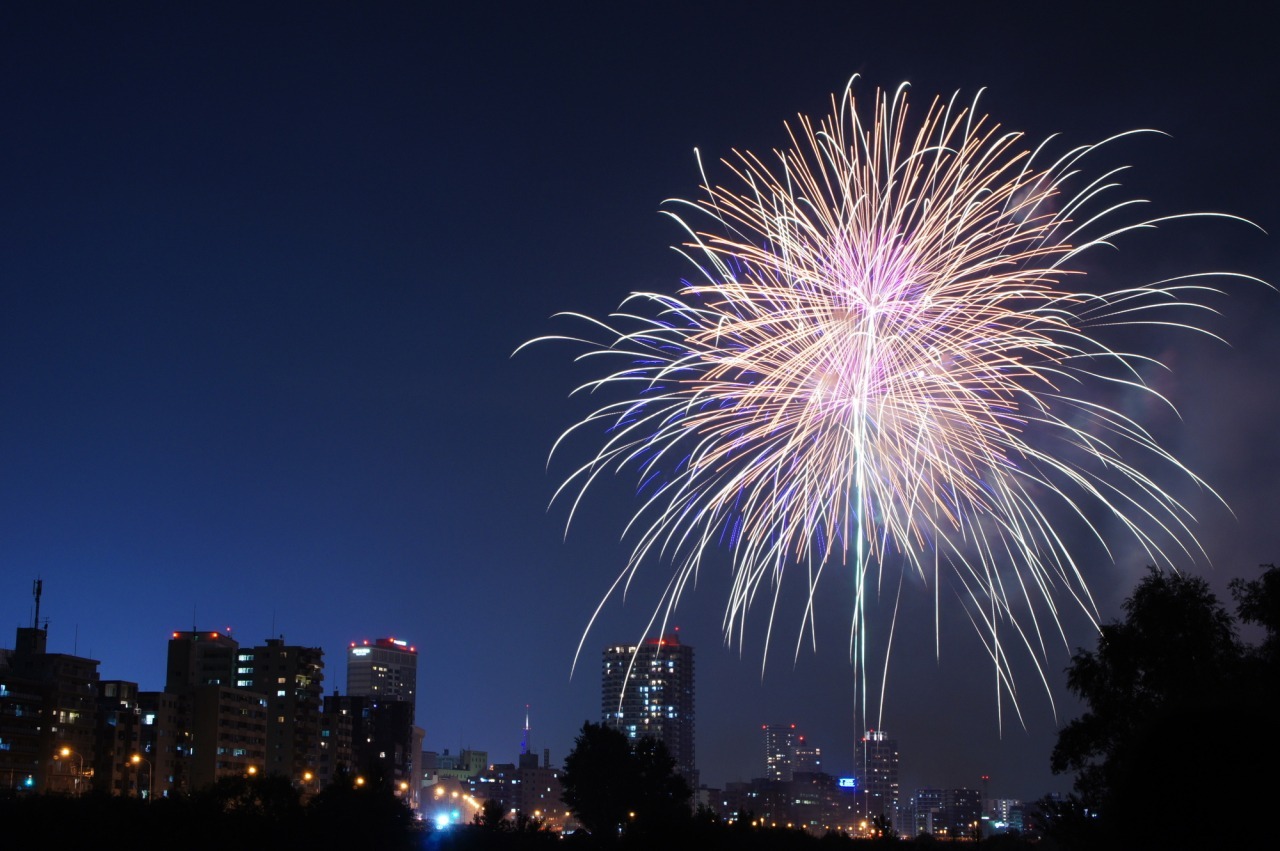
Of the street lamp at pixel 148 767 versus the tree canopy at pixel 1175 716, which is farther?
the street lamp at pixel 148 767

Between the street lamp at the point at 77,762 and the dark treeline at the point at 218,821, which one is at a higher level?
the dark treeline at the point at 218,821

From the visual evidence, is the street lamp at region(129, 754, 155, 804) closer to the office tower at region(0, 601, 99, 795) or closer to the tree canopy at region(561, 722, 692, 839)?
the office tower at region(0, 601, 99, 795)

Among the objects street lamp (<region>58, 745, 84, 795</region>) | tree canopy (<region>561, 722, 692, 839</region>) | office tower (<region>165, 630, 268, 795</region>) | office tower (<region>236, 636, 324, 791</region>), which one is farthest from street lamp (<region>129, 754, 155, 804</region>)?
tree canopy (<region>561, 722, 692, 839</region>)

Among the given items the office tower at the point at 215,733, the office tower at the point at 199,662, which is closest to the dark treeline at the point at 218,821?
the office tower at the point at 215,733

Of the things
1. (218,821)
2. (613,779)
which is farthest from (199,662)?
(218,821)

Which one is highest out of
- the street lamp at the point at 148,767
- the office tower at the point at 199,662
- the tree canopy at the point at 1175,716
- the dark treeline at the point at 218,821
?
the office tower at the point at 199,662

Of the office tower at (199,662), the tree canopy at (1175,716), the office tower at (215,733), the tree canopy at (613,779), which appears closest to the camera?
the tree canopy at (1175,716)

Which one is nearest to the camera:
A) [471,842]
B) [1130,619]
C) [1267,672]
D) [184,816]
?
[1267,672]

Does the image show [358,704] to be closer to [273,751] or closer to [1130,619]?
[273,751]

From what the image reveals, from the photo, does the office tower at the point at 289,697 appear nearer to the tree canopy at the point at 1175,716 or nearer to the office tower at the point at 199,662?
the office tower at the point at 199,662

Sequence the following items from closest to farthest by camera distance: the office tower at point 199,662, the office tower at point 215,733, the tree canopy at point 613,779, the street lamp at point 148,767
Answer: the tree canopy at point 613,779 < the street lamp at point 148,767 < the office tower at point 215,733 < the office tower at point 199,662

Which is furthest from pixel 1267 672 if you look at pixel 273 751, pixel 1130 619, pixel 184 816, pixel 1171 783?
pixel 273 751
